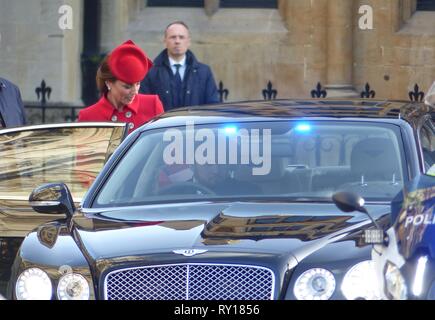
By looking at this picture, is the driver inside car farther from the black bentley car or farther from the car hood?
the car hood

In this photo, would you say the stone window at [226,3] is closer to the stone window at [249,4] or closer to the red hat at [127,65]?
the stone window at [249,4]

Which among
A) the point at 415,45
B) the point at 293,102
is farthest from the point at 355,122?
the point at 415,45

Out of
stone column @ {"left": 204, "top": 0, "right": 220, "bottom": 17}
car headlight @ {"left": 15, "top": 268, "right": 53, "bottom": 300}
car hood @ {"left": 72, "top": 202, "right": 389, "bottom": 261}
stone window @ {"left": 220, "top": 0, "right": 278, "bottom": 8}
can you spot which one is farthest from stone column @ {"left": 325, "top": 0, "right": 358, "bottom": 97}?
car headlight @ {"left": 15, "top": 268, "right": 53, "bottom": 300}

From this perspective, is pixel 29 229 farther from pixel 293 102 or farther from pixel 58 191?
pixel 293 102

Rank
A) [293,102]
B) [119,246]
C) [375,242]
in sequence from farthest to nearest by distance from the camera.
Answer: [293,102]
[119,246]
[375,242]

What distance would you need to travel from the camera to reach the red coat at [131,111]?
955 cm

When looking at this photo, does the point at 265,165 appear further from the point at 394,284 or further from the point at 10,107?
the point at 10,107

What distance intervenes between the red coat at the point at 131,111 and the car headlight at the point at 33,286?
10.4 feet

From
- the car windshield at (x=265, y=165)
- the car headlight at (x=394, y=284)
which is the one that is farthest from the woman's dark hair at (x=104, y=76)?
the car headlight at (x=394, y=284)

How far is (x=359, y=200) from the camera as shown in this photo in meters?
5.98

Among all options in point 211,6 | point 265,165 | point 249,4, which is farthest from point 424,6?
point 265,165

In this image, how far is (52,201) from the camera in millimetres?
7297

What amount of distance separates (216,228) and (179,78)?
5212 mm
